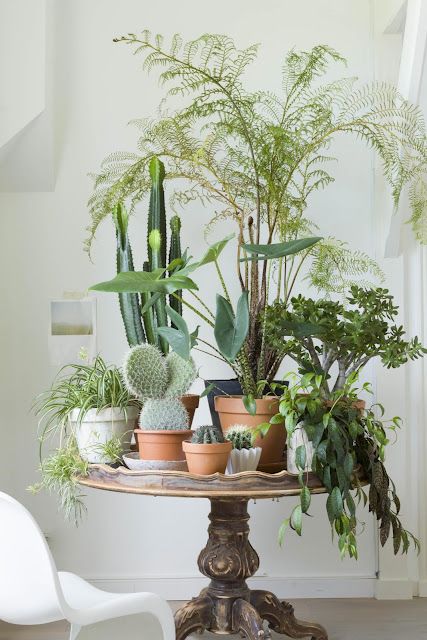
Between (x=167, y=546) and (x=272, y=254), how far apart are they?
1.71m

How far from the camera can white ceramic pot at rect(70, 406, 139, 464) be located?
263 centimetres

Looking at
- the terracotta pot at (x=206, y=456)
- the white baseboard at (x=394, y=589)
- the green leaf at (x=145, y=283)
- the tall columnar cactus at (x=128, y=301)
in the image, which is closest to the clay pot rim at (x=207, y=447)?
the terracotta pot at (x=206, y=456)

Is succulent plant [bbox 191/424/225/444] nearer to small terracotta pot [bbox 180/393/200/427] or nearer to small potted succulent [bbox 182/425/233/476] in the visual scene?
small potted succulent [bbox 182/425/233/476]

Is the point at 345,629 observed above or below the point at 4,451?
below

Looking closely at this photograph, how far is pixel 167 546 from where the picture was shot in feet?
11.8

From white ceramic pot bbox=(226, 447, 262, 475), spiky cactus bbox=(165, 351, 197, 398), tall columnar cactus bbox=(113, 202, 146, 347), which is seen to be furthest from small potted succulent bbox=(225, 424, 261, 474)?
tall columnar cactus bbox=(113, 202, 146, 347)

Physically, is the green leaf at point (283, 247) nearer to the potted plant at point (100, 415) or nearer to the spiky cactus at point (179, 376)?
the spiky cactus at point (179, 376)

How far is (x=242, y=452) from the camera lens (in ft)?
8.16

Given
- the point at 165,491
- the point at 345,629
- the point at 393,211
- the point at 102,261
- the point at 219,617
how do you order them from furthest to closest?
1. the point at 102,261
2. the point at 393,211
3. the point at 345,629
4. the point at 219,617
5. the point at 165,491

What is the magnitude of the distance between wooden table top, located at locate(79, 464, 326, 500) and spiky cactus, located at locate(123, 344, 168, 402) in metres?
0.29

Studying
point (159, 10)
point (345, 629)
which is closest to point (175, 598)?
point (345, 629)

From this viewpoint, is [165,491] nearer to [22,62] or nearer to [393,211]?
[393,211]

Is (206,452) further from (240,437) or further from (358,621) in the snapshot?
(358,621)

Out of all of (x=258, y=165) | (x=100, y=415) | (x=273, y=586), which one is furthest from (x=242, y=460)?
(x=273, y=586)
